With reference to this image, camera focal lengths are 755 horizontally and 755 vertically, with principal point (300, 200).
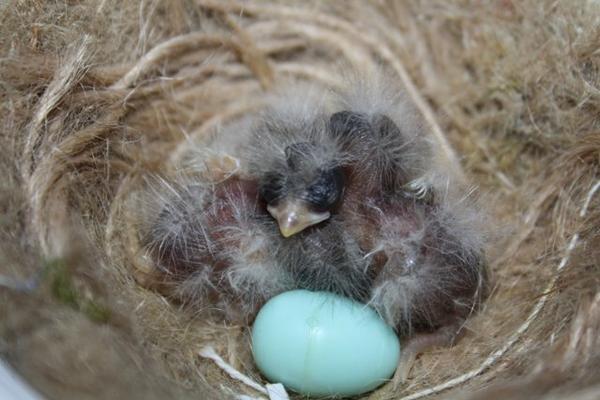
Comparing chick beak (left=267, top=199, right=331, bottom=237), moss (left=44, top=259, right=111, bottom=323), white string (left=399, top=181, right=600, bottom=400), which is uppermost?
chick beak (left=267, top=199, right=331, bottom=237)

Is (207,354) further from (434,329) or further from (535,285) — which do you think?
(535,285)

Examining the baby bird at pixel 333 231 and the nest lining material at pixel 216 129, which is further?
the baby bird at pixel 333 231

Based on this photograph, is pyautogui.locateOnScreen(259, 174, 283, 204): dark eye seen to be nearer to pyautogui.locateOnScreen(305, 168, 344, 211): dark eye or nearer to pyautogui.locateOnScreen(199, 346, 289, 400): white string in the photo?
pyautogui.locateOnScreen(305, 168, 344, 211): dark eye

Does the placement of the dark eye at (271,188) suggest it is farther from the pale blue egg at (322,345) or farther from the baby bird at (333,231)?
the pale blue egg at (322,345)

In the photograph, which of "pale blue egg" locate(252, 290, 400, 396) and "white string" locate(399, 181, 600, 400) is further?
"white string" locate(399, 181, 600, 400)

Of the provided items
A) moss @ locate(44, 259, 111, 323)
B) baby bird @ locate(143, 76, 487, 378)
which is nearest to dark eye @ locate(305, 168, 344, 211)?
baby bird @ locate(143, 76, 487, 378)

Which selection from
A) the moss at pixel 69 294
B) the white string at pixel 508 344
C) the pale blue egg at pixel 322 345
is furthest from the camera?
the white string at pixel 508 344

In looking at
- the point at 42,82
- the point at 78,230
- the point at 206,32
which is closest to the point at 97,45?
the point at 42,82

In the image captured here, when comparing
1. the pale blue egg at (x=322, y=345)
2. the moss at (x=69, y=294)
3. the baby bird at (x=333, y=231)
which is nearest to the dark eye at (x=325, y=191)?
the baby bird at (x=333, y=231)
